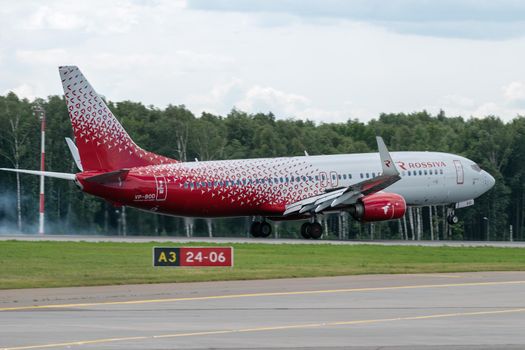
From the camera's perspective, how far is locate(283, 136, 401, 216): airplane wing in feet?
210

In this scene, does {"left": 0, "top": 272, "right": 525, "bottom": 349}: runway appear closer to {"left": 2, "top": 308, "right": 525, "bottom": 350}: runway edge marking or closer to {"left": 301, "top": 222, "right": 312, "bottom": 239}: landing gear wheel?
{"left": 2, "top": 308, "right": 525, "bottom": 350}: runway edge marking

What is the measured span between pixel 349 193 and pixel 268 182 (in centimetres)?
425

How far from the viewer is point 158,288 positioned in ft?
118

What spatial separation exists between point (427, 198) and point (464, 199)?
10.4ft

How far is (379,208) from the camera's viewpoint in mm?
65250

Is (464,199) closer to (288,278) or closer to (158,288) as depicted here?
(288,278)

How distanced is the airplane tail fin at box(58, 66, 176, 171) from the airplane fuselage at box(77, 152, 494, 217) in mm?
1043

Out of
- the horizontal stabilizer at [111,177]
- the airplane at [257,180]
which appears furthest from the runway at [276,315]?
the airplane at [257,180]

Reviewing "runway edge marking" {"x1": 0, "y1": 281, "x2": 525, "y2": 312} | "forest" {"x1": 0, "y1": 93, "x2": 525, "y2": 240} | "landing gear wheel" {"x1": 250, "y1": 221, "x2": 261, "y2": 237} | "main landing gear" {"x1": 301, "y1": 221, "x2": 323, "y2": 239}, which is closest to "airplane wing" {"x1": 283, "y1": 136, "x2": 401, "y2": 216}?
"main landing gear" {"x1": 301, "y1": 221, "x2": 323, "y2": 239}

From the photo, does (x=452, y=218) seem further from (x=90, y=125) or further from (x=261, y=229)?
(x=90, y=125)

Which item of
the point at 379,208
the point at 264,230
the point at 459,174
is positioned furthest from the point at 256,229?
the point at 459,174

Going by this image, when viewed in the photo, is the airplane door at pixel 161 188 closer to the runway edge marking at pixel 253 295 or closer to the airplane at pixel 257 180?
the airplane at pixel 257 180

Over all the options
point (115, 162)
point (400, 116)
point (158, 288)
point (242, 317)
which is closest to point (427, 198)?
point (115, 162)

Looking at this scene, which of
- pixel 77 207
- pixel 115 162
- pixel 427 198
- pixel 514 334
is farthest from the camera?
pixel 77 207
